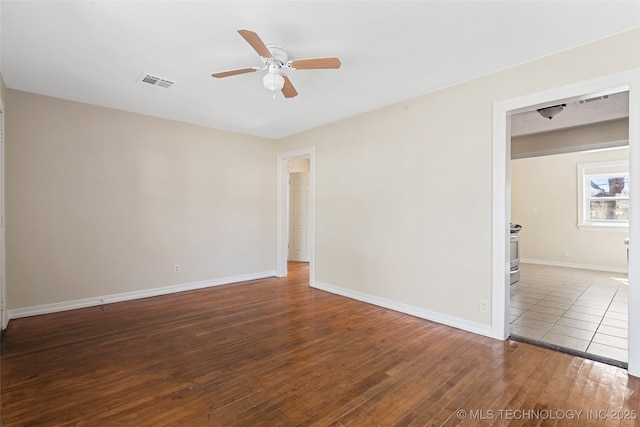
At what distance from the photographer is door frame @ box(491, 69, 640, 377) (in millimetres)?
2207

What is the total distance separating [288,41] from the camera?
2.39 metres

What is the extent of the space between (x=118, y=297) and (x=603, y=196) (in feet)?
31.0

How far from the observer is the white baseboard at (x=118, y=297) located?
11.5ft

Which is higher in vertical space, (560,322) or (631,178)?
(631,178)

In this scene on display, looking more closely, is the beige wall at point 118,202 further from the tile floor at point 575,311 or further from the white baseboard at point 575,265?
the white baseboard at point 575,265

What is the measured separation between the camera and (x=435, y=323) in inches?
130

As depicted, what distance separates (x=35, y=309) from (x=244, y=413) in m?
3.43

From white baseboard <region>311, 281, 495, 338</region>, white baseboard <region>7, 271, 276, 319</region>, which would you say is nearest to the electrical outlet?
white baseboard <region>311, 281, 495, 338</region>

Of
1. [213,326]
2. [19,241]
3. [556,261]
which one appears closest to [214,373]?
[213,326]

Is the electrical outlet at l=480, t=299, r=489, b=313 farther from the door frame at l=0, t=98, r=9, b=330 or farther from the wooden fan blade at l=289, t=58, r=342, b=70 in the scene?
the door frame at l=0, t=98, r=9, b=330

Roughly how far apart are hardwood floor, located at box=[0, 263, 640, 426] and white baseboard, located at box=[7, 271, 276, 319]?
0.56 feet

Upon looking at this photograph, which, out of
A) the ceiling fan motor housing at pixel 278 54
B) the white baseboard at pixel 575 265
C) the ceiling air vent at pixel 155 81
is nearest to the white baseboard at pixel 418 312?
the ceiling fan motor housing at pixel 278 54

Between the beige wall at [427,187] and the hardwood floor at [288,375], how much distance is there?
1.92 ft

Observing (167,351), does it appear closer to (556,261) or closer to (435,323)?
(435,323)
